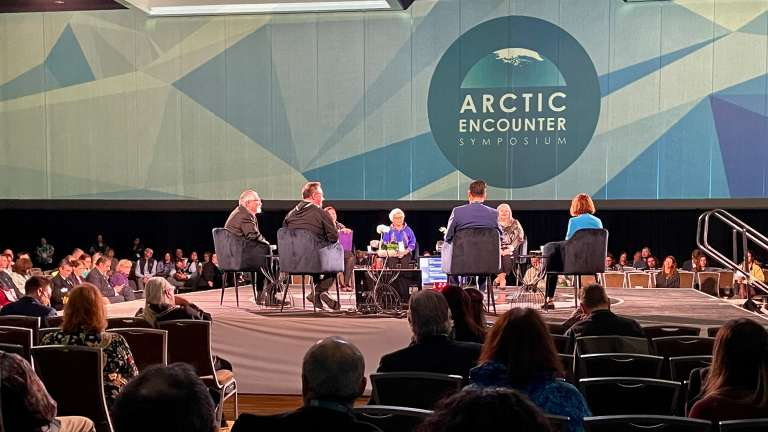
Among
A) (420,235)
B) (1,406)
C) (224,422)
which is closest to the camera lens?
(1,406)

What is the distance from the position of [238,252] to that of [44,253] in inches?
384

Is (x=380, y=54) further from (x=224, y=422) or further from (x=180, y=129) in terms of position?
(x=224, y=422)

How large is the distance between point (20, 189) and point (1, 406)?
13.3m

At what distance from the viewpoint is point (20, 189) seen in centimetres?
1450

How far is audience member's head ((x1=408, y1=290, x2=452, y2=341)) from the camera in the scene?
11.5 ft

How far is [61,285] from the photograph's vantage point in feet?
33.7

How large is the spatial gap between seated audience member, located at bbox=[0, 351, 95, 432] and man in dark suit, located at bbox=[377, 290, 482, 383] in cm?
143

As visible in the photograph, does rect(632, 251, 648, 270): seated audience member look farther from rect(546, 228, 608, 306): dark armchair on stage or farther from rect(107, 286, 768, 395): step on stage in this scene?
rect(546, 228, 608, 306): dark armchair on stage

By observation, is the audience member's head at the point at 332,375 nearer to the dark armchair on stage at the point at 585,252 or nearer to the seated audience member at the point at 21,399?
the seated audience member at the point at 21,399

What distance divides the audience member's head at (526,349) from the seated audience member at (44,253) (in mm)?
14743

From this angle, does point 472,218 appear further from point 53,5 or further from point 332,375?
point 53,5

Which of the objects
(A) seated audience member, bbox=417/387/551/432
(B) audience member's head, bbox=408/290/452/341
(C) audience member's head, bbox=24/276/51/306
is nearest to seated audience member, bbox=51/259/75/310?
(C) audience member's head, bbox=24/276/51/306

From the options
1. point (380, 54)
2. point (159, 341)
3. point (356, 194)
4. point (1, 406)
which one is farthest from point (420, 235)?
point (1, 406)

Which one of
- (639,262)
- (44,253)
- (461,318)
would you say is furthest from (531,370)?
(44,253)
